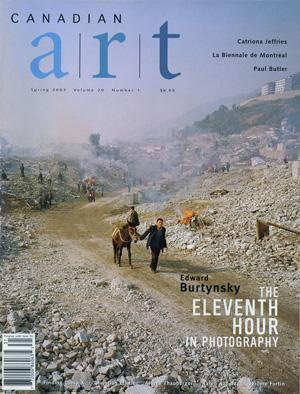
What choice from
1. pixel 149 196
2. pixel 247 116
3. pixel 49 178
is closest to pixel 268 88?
pixel 247 116

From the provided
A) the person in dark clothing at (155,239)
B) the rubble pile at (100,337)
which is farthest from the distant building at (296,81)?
the rubble pile at (100,337)

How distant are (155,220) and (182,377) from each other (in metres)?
0.84

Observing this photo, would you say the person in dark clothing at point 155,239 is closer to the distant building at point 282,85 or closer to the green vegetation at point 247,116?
the green vegetation at point 247,116

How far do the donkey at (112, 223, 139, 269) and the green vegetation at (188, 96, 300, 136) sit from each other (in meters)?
0.64

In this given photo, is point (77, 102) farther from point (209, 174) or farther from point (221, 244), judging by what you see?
point (221, 244)

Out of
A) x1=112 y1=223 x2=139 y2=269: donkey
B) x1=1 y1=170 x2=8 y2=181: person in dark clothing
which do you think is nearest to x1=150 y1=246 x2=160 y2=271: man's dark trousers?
x1=112 y1=223 x2=139 y2=269: donkey

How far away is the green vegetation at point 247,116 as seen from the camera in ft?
7.80

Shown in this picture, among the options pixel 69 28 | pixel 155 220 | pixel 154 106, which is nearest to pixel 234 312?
pixel 155 220

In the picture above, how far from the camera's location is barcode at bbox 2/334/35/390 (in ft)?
7.06

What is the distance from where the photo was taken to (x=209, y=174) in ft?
7.99

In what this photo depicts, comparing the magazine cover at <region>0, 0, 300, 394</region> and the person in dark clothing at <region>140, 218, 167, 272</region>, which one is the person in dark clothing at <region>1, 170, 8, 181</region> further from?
the person in dark clothing at <region>140, 218, 167, 272</region>

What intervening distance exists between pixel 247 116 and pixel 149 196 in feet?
2.34

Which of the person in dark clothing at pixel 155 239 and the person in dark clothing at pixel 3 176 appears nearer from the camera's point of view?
the person in dark clothing at pixel 3 176

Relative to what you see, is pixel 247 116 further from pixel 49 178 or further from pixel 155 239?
pixel 49 178
